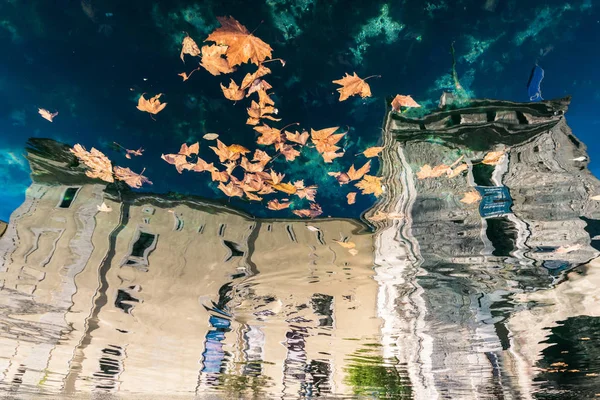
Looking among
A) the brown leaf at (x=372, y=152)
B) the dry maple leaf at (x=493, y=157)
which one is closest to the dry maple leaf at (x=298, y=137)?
the brown leaf at (x=372, y=152)

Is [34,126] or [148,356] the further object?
[148,356]

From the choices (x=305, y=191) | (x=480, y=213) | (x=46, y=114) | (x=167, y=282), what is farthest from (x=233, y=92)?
(x=167, y=282)

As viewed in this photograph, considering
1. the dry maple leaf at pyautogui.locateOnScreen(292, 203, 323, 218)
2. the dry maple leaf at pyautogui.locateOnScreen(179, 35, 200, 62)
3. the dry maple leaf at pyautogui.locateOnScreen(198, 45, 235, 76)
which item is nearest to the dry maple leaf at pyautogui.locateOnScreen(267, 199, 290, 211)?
the dry maple leaf at pyautogui.locateOnScreen(292, 203, 323, 218)

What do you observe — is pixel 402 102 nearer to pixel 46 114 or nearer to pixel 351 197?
pixel 351 197

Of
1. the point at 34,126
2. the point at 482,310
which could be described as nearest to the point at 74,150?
the point at 34,126

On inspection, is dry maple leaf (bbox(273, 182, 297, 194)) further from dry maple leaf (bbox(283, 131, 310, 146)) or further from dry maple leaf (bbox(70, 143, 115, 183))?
dry maple leaf (bbox(70, 143, 115, 183))

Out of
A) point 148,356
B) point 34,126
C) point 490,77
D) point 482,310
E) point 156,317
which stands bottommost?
point 148,356

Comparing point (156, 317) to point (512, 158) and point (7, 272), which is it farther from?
point (512, 158)
